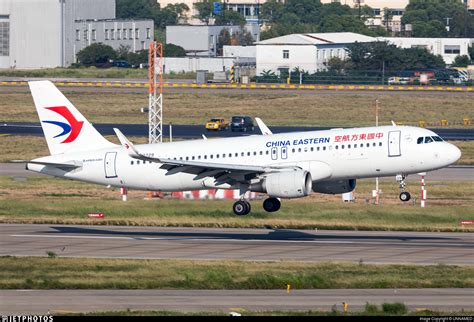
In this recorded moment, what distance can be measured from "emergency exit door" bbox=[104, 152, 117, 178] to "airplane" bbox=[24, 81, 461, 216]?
0.06 metres

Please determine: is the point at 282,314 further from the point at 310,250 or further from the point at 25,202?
the point at 25,202

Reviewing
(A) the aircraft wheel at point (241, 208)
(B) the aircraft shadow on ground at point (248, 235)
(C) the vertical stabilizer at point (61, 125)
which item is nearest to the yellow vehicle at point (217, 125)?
(C) the vertical stabilizer at point (61, 125)

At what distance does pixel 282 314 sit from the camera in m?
38.2

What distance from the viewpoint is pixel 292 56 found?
192 m

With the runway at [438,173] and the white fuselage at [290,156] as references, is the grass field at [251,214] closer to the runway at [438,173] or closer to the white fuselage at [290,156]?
the white fuselage at [290,156]

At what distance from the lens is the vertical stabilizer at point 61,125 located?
66.3 m

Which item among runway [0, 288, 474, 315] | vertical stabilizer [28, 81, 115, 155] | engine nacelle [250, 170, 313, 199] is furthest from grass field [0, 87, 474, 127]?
runway [0, 288, 474, 315]

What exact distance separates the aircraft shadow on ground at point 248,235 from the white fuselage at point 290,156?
9.20 feet

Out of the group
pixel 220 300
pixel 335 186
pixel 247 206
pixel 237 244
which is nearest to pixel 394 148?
pixel 335 186

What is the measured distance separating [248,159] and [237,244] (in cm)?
670

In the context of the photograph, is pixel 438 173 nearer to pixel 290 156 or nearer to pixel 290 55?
pixel 290 156

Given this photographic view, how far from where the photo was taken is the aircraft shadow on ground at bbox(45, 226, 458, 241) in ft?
Answer: 203

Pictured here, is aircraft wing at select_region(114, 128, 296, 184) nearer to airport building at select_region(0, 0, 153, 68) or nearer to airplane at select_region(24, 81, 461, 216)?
airplane at select_region(24, 81, 461, 216)

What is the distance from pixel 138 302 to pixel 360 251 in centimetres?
1796
